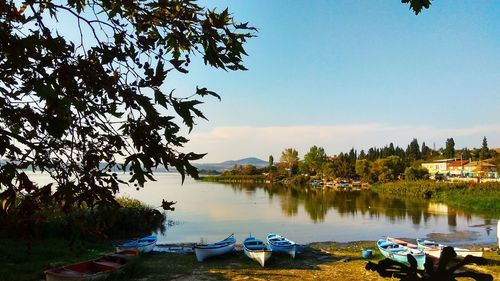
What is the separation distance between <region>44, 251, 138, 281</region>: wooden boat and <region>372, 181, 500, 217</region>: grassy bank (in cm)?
3673

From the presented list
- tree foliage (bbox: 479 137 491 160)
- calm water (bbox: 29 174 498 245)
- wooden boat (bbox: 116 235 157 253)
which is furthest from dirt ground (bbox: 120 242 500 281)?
tree foliage (bbox: 479 137 491 160)

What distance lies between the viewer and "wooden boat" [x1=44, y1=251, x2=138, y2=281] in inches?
471

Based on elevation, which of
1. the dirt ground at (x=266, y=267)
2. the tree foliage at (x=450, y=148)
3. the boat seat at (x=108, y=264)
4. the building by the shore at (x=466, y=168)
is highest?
the tree foliage at (x=450, y=148)

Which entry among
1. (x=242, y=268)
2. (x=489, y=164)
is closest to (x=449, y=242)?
(x=242, y=268)

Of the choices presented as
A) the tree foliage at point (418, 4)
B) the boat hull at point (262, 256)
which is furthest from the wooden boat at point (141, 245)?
the tree foliage at point (418, 4)

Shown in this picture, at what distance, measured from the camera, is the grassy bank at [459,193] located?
4616cm

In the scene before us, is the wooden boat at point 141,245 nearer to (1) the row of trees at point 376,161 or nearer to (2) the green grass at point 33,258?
(2) the green grass at point 33,258

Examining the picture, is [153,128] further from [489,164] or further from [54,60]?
[489,164]

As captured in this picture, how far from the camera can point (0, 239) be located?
58.7ft

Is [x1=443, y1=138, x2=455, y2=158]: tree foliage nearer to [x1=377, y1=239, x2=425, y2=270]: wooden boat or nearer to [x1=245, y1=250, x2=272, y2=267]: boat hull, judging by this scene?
[x1=377, y1=239, x2=425, y2=270]: wooden boat

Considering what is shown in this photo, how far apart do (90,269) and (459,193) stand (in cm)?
5321

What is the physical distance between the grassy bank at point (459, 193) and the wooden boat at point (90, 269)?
36727 mm

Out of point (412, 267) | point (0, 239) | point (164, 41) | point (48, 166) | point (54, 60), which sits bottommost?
point (0, 239)

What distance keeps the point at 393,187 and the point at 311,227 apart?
44397 mm
